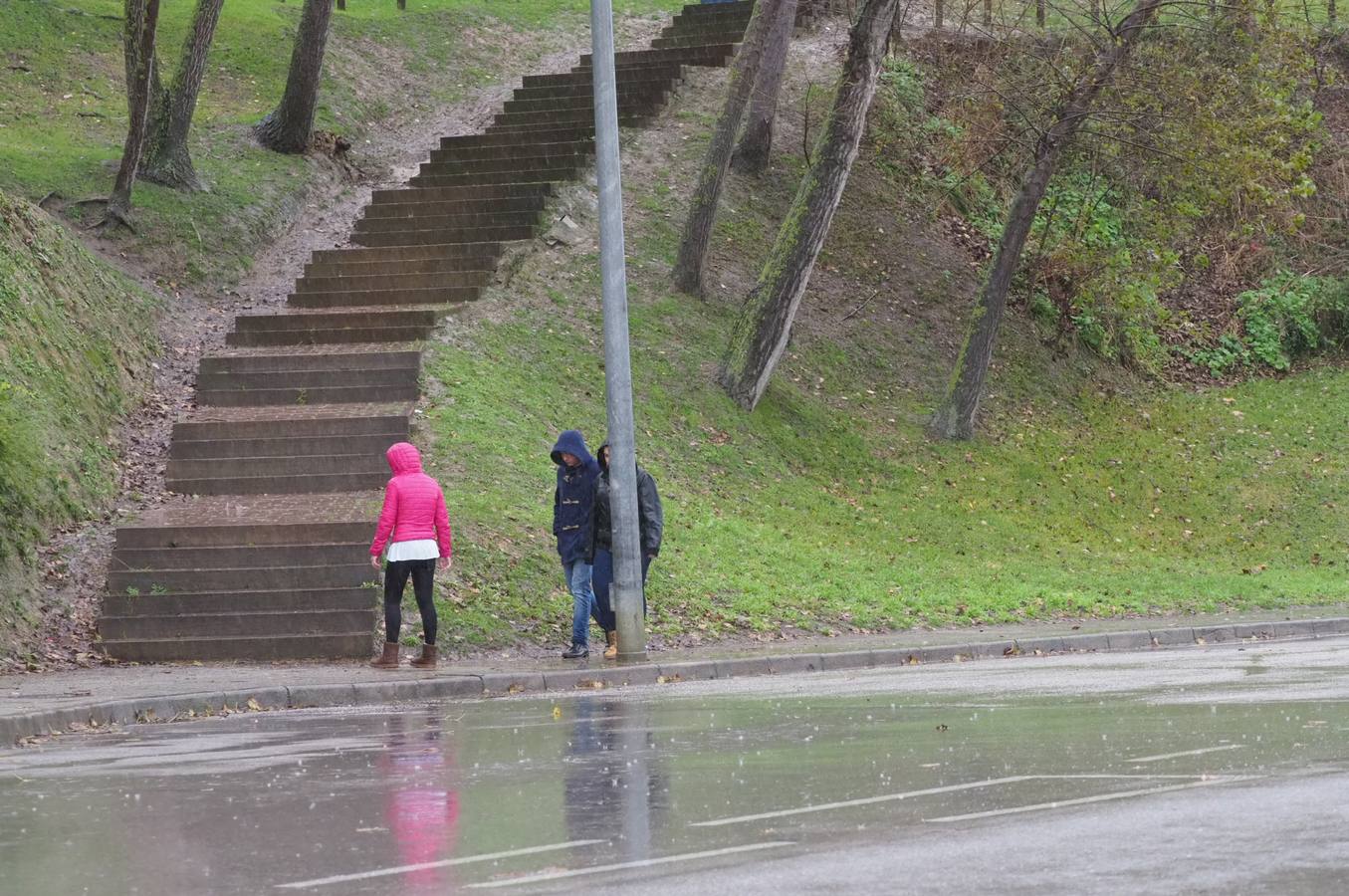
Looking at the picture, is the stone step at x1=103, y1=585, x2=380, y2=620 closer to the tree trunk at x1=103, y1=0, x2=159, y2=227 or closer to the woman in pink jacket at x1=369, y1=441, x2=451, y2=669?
the woman in pink jacket at x1=369, y1=441, x2=451, y2=669

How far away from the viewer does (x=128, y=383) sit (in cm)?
Result: 2169

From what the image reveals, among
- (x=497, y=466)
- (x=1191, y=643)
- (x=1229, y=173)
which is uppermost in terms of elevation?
(x=1229, y=173)

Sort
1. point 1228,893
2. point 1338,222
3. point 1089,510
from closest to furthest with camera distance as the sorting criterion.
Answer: point 1228,893, point 1089,510, point 1338,222

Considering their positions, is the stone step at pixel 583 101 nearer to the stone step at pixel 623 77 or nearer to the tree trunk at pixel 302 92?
the stone step at pixel 623 77

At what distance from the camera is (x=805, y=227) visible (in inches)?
997

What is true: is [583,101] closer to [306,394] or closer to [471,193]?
[471,193]

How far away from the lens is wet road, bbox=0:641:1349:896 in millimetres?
6480

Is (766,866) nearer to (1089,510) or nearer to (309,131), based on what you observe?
(1089,510)

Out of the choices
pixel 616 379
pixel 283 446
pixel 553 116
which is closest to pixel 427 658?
pixel 616 379

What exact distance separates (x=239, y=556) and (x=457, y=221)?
1200 cm

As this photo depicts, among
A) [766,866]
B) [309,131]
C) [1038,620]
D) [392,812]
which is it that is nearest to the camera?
[766,866]

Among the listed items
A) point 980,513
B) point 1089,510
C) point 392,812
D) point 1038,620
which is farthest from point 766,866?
point 1089,510

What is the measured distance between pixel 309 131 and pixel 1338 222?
2163 cm

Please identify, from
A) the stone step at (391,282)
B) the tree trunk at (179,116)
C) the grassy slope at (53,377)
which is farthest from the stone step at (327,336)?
the tree trunk at (179,116)
